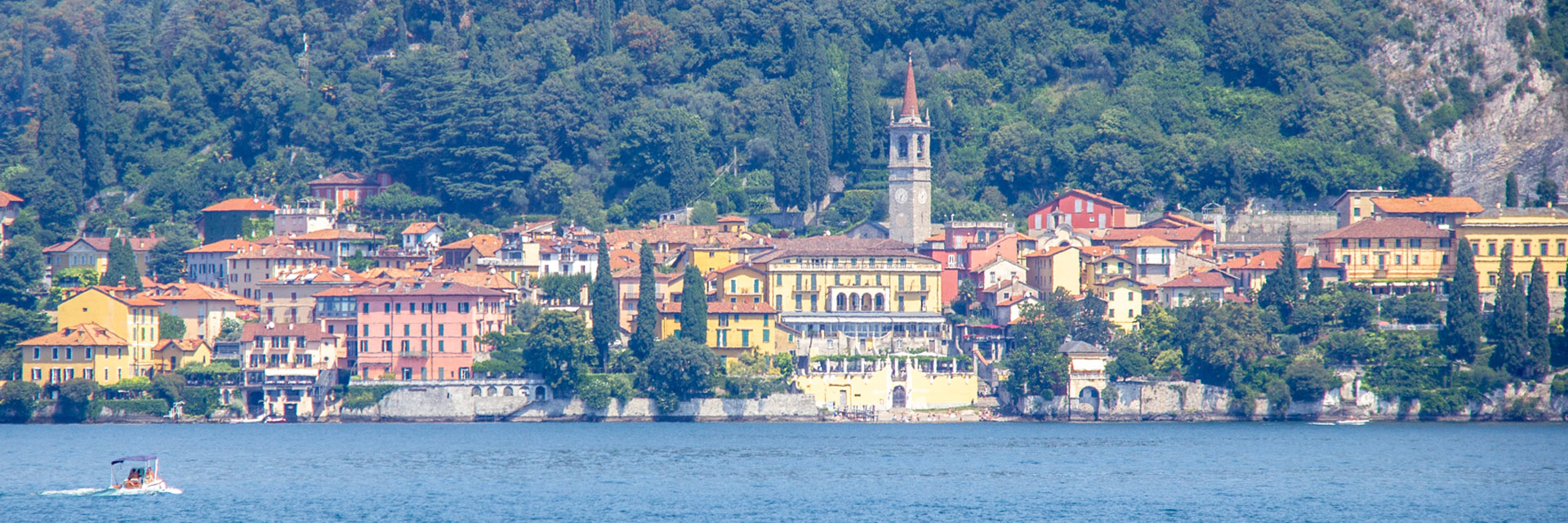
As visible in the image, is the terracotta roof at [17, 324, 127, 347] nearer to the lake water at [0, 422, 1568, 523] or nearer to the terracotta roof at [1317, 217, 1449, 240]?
the lake water at [0, 422, 1568, 523]

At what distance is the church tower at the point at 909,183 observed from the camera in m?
97.3

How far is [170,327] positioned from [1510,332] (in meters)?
50.5

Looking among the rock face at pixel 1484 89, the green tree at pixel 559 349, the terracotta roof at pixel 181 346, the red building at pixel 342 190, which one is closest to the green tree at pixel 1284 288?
the rock face at pixel 1484 89

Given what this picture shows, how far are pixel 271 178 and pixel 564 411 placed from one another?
30882 millimetres

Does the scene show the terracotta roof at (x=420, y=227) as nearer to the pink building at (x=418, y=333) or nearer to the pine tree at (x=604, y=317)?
the pink building at (x=418, y=333)

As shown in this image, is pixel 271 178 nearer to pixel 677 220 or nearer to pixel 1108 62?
pixel 677 220

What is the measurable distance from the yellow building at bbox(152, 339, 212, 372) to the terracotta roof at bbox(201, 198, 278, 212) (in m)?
17.0

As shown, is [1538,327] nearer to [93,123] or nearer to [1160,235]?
[1160,235]

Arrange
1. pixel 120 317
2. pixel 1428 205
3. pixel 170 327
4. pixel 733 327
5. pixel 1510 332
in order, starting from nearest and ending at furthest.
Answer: pixel 1510 332 < pixel 733 327 < pixel 120 317 < pixel 170 327 < pixel 1428 205

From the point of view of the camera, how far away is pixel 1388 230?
303ft

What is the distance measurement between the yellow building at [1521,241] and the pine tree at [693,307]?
31331 mm

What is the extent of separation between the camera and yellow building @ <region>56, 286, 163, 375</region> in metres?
85.6

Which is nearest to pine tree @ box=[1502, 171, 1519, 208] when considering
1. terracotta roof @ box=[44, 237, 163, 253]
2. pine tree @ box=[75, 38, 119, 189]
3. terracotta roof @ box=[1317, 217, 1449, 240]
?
terracotta roof @ box=[1317, 217, 1449, 240]

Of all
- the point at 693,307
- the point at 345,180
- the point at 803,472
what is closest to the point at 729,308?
the point at 693,307
